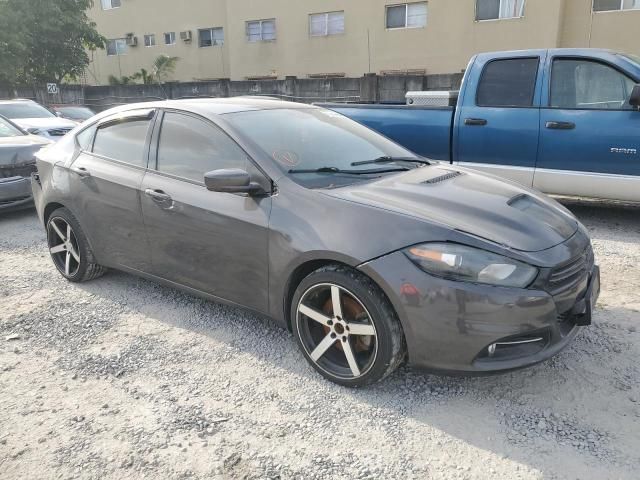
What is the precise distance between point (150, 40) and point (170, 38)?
1606mm

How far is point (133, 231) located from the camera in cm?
378

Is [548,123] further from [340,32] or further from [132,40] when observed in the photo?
[132,40]

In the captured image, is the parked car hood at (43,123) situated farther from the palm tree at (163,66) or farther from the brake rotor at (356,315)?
the palm tree at (163,66)

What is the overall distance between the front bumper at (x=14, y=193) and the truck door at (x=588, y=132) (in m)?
6.36

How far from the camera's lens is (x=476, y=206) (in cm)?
289

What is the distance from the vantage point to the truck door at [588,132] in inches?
213

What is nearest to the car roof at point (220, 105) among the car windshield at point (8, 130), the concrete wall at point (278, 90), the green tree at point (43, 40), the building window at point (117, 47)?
the car windshield at point (8, 130)

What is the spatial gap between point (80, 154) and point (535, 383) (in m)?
3.74

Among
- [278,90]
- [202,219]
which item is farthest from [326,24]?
[202,219]

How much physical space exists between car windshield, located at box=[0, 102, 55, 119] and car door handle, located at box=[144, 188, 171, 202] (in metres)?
10.0

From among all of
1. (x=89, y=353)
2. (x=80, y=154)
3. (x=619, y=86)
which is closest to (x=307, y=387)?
(x=89, y=353)

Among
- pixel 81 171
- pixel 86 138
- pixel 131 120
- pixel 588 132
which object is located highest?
pixel 131 120

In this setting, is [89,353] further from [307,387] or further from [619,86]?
[619,86]

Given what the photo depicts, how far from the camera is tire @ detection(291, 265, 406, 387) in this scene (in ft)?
8.75
